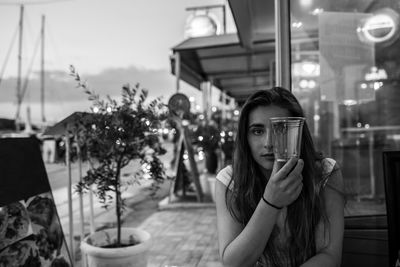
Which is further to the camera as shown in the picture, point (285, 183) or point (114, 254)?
point (114, 254)

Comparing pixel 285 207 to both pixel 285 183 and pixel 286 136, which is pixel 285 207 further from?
pixel 286 136

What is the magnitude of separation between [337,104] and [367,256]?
7.32 feet

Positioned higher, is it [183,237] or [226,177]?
[226,177]

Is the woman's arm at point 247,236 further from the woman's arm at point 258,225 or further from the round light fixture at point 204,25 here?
the round light fixture at point 204,25

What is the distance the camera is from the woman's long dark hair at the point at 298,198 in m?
1.10

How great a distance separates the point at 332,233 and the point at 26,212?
1610mm

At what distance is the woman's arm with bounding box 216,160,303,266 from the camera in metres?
0.86

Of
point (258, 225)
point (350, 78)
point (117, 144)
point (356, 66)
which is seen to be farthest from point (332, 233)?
point (356, 66)

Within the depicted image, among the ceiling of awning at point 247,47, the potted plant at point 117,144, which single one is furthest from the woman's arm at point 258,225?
the ceiling of awning at point 247,47

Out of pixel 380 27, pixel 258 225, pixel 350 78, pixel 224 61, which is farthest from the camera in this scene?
pixel 224 61

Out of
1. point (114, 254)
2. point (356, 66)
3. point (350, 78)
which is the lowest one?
point (114, 254)

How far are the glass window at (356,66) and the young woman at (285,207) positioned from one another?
972mm

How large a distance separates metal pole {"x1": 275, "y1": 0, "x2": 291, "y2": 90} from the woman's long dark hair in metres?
1.01

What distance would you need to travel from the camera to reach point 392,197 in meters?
1.04
